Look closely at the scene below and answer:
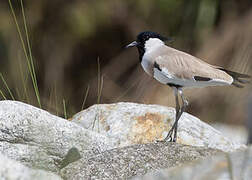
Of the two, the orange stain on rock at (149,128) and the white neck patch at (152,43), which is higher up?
the white neck patch at (152,43)

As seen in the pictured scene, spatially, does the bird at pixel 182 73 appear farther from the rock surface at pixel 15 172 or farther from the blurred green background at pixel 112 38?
the blurred green background at pixel 112 38

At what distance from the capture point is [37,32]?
7.40m

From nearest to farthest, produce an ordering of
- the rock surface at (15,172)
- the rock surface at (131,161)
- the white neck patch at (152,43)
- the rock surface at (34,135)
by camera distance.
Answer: the rock surface at (15,172), the rock surface at (131,161), the rock surface at (34,135), the white neck patch at (152,43)

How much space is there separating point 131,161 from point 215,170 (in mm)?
878

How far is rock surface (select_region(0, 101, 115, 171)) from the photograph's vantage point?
130 inches

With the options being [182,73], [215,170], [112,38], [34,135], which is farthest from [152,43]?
[112,38]

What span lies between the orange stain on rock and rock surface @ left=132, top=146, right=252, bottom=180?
5.08 ft

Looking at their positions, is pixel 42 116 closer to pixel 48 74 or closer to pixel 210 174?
pixel 210 174

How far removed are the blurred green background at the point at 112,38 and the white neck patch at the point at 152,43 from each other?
278 cm

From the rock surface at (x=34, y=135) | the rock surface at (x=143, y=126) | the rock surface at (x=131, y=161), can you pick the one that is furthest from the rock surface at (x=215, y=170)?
the rock surface at (x=143, y=126)

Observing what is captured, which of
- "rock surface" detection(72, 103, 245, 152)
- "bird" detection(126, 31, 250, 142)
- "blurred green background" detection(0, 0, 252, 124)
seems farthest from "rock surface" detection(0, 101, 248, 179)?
"blurred green background" detection(0, 0, 252, 124)

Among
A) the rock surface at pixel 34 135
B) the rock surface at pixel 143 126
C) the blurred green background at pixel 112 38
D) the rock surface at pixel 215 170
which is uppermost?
the rock surface at pixel 215 170

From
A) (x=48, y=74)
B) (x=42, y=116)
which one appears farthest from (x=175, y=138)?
(x=48, y=74)

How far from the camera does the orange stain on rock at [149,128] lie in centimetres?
385
